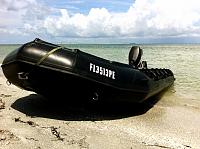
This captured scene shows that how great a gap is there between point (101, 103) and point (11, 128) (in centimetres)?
224

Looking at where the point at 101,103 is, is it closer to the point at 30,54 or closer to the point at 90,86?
the point at 90,86

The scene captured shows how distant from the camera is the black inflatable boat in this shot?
22.8ft

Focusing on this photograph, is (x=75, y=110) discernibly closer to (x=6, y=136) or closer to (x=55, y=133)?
(x=55, y=133)

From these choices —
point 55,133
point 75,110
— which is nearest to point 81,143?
point 55,133

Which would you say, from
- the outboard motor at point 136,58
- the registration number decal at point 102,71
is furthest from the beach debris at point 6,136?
the outboard motor at point 136,58

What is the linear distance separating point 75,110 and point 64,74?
1425 millimetres

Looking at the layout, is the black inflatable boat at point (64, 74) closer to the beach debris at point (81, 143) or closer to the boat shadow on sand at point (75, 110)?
the boat shadow on sand at point (75, 110)

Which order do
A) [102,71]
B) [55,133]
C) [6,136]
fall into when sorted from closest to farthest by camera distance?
[6,136] → [55,133] → [102,71]

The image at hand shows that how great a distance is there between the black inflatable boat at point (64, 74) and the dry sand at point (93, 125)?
57 cm

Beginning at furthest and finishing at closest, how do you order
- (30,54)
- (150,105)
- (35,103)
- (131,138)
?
(150,105)
(35,103)
(30,54)
(131,138)

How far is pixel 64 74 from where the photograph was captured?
692 centimetres

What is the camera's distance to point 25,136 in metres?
5.76

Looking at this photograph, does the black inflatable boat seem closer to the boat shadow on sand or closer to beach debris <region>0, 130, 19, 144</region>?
the boat shadow on sand

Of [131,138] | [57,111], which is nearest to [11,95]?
[57,111]
